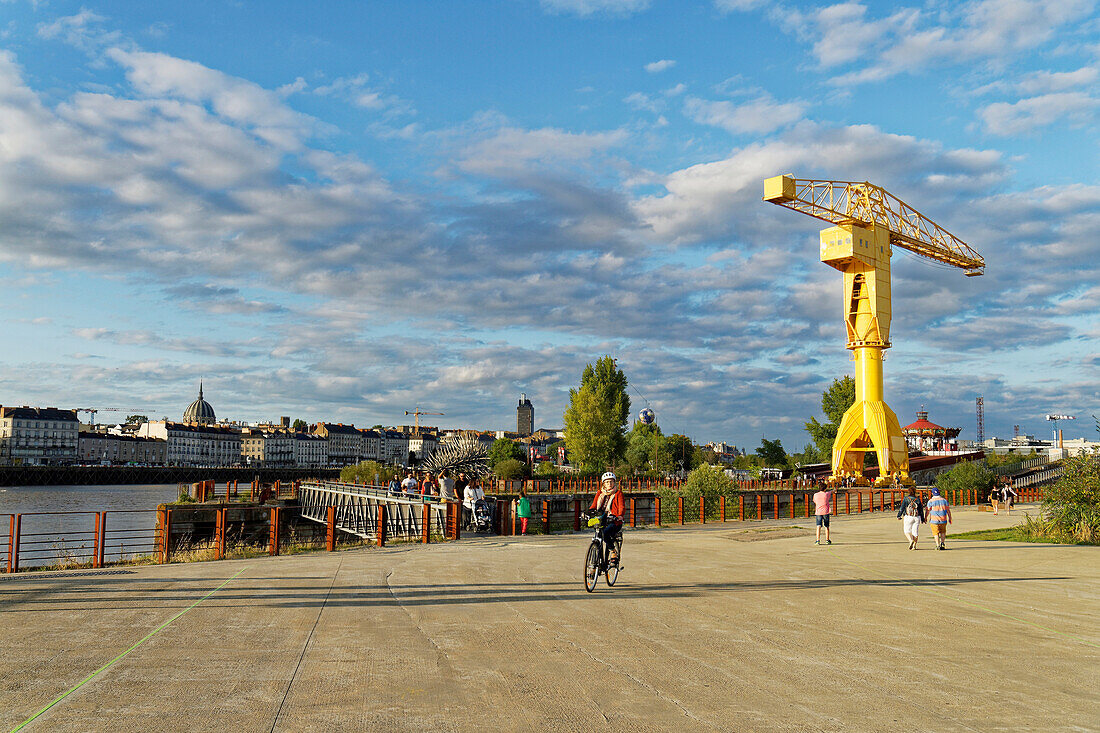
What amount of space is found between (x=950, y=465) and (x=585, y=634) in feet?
250

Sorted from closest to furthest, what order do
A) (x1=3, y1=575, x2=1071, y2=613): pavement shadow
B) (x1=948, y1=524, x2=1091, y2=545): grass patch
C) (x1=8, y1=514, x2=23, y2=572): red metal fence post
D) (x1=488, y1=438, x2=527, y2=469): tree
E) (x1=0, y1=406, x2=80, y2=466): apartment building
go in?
1. (x1=3, y1=575, x2=1071, y2=613): pavement shadow
2. (x1=8, y1=514, x2=23, y2=572): red metal fence post
3. (x1=948, y1=524, x2=1091, y2=545): grass patch
4. (x1=488, y1=438, x2=527, y2=469): tree
5. (x1=0, y1=406, x2=80, y2=466): apartment building

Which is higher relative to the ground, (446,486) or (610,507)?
(610,507)

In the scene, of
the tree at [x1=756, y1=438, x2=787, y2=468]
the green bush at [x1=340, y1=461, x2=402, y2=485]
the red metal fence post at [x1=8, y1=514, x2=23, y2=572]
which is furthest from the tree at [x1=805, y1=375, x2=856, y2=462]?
the red metal fence post at [x1=8, y1=514, x2=23, y2=572]

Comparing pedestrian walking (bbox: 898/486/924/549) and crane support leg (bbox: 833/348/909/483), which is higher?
crane support leg (bbox: 833/348/909/483)

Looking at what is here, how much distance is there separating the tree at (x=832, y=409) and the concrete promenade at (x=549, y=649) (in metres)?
63.3

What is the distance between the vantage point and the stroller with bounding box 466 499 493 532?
24656 millimetres

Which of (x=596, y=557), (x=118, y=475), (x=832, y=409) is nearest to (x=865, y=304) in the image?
(x=832, y=409)

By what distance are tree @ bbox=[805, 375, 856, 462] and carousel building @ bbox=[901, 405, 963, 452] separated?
70.1 feet

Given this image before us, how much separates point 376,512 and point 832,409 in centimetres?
5484

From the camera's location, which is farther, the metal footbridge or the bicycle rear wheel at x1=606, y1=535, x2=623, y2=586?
the metal footbridge

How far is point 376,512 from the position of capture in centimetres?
3525

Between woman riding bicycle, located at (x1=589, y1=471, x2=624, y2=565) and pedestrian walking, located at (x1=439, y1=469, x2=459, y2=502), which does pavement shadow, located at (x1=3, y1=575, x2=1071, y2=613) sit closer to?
woman riding bicycle, located at (x1=589, y1=471, x2=624, y2=565)

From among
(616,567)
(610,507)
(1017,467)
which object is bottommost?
(616,567)

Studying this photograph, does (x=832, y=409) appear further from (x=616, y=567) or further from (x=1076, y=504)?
(x=616, y=567)
